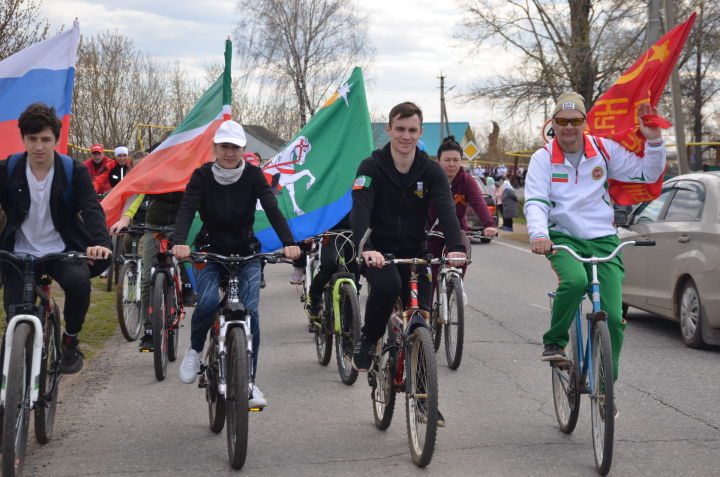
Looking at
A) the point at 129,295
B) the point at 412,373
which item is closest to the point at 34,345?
the point at 412,373

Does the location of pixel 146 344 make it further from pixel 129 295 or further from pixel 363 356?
pixel 363 356

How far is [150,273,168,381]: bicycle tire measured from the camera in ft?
24.6

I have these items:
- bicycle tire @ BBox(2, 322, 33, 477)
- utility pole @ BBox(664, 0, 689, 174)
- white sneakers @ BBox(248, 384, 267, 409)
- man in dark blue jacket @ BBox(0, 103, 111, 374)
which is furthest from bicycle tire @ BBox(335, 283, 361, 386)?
utility pole @ BBox(664, 0, 689, 174)

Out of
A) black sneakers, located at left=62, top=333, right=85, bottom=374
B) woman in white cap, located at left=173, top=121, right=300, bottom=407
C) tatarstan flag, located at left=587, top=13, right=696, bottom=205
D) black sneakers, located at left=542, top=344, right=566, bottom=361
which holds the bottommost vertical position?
black sneakers, located at left=542, top=344, right=566, bottom=361

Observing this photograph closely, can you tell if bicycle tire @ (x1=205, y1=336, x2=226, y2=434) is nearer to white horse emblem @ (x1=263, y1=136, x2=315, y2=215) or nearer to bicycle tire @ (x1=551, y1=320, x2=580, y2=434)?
bicycle tire @ (x1=551, y1=320, x2=580, y2=434)

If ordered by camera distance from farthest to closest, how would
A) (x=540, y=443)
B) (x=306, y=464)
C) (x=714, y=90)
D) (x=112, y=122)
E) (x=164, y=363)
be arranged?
(x=714, y=90) < (x=112, y=122) < (x=164, y=363) < (x=540, y=443) < (x=306, y=464)

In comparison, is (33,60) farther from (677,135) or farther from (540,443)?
(677,135)

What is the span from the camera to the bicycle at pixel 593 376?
16.2 ft

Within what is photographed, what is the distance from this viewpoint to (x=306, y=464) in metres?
5.30

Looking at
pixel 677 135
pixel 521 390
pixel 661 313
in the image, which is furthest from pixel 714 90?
pixel 521 390

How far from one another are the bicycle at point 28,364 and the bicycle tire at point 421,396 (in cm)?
190

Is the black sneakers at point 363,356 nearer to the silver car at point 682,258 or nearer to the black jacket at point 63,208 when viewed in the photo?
the black jacket at point 63,208

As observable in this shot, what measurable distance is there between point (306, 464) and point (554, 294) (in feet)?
5.92

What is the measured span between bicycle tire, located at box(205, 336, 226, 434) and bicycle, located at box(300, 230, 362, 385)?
1.17m
